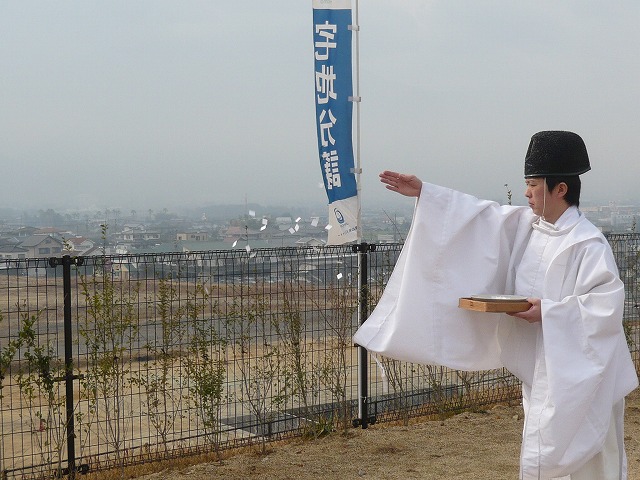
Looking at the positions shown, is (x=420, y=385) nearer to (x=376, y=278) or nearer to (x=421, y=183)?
(x=376, y=278)

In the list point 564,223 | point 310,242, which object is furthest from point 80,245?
point 564,223

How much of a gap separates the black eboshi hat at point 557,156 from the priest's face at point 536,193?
38 mm

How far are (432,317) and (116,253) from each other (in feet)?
9.43

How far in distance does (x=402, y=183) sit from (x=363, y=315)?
3.36 m

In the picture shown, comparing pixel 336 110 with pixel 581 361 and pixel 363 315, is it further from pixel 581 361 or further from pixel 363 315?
pixel 581 361

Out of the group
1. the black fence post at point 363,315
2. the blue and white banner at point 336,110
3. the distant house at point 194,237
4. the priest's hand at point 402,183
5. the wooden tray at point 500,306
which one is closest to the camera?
the wooden tray at point 500,306

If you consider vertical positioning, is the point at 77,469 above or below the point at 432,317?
below

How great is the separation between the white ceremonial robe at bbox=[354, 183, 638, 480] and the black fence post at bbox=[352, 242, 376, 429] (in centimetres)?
286

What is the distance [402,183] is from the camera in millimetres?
4172

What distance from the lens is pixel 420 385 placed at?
8.69 meters

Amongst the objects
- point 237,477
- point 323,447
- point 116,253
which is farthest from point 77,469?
point 323,447

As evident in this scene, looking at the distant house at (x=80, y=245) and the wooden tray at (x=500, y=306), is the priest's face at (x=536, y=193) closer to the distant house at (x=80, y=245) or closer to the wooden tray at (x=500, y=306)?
the wooden tray at (x=500, y=306)

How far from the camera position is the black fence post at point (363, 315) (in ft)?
24.1

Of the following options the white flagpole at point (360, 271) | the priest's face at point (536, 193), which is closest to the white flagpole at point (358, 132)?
the white flagpole at point (360, 271)
